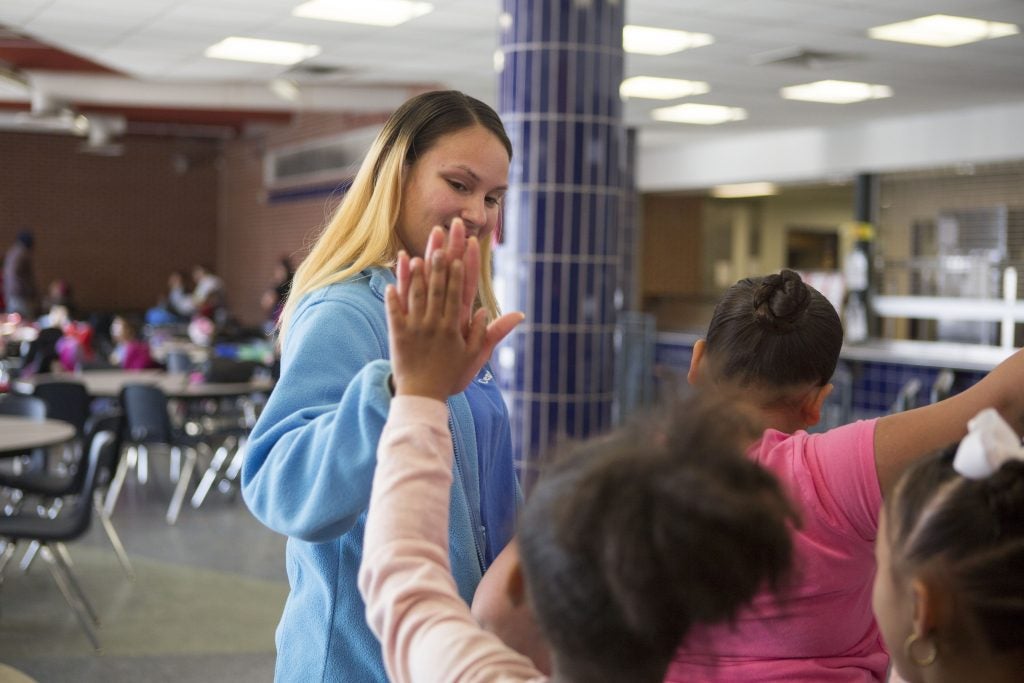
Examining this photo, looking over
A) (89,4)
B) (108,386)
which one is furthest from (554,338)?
(89,4)

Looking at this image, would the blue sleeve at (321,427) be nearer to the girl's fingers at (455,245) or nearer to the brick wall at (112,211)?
the girl's fingers at (455,245)

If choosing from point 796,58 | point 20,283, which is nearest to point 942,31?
point 796,58

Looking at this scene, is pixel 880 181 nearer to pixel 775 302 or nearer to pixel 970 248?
pixel 970 248

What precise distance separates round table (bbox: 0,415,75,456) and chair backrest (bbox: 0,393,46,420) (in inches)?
7.5

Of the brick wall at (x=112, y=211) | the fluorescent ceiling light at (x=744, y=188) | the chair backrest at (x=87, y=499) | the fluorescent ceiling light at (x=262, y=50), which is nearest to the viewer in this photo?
the chair backrest at (x=87, y=499)

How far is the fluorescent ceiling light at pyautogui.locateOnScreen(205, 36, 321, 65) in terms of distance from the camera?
27.5 ft

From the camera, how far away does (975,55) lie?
7.92m

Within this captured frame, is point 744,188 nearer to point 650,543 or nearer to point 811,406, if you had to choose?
point 811,406

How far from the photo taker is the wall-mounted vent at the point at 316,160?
12.4 meters

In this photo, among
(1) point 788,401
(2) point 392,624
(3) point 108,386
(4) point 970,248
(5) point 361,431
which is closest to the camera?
(2) point 392,624

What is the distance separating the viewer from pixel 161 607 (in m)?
4.81

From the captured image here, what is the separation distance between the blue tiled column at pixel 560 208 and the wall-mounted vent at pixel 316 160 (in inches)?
274

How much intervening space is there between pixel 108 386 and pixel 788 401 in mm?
6073

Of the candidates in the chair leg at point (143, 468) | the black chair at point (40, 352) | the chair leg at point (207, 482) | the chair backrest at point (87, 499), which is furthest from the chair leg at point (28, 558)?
the black chair at point (40, 352)
